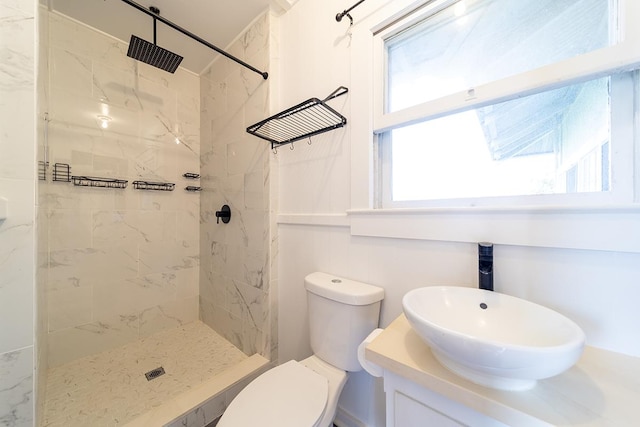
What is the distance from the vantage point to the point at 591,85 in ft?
2.20

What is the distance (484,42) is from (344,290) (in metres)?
1.12

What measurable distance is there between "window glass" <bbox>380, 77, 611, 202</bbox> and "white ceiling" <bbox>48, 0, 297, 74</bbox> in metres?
1.28

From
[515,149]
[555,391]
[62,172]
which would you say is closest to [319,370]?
[555,391]

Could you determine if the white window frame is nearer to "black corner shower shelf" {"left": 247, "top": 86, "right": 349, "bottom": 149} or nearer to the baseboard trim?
"black corner shower shelf" {"left": 247, "top": 86, "right": 349, "bottom": 149}

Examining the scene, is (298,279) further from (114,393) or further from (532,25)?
(532,25)

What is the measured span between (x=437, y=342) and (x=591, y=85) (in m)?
0.88

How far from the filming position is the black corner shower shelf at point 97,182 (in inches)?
61.4

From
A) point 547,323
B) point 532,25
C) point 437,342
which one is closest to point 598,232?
point 547,323

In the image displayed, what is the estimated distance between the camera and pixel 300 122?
4.19 ft

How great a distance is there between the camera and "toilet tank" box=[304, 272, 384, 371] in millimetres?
965

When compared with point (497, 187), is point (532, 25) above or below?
above

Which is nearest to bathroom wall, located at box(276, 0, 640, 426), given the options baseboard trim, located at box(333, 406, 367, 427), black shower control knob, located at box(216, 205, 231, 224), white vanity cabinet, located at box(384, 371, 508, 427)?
baseboard trim, located at box(333, 406, 367, 427)

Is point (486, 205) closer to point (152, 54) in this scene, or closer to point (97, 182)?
point (152, 54)

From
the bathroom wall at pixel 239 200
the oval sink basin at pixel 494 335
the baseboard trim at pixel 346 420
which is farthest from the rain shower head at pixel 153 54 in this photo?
the baseboard trim at pixel 346 420
